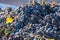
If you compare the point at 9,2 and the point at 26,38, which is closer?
the point at 26,38

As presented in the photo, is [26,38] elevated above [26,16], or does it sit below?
below

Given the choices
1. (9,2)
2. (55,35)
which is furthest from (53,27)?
(9,2)

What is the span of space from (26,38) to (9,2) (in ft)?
6.93

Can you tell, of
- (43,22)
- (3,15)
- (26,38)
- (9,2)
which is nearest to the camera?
(26,38)

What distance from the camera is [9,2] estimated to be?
135 inches

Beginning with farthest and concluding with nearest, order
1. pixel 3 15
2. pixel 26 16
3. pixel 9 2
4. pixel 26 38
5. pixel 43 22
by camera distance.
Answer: pixel 9 2 < pixel 3 15 < pixel 26 16 < pixel 43 22 < pixel 26 38

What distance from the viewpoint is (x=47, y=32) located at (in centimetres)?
138

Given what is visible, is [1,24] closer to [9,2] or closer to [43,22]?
[43,22]

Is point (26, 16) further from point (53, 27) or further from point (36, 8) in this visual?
point (53, 27)

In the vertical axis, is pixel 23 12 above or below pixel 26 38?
above

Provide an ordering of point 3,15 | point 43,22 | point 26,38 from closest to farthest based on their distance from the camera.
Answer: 1. point 26,38
2. point 43,22
3. point 3,15

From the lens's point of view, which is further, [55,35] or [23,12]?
[23,12]

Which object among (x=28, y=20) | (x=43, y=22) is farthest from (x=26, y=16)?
(x=43, y=22)

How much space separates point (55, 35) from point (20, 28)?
0.87 feet
